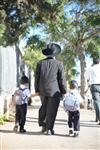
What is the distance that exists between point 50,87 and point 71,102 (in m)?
0.59

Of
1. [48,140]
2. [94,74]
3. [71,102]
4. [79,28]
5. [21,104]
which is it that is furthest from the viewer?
[79,28]

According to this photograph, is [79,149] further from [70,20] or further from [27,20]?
[70,20]

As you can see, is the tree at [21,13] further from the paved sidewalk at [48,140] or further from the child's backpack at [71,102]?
the paved sidewalk at [48,140]

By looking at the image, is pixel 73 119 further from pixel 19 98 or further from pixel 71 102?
pixel 19 98

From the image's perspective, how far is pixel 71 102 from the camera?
450 inches

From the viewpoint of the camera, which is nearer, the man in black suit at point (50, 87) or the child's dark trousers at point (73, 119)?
the man in black suit at point (50, 87)

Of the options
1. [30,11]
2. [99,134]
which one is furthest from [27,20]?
[99,134]

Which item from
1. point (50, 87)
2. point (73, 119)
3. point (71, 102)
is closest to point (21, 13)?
point (50, 87)

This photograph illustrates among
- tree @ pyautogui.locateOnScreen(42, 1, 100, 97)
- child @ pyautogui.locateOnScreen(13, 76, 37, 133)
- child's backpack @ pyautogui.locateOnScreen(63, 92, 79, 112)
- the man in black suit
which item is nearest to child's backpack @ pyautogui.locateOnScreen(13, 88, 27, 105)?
child @ pyautogui.locateOnScreen(13, 76, 37, 133)

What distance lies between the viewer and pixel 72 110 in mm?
11422

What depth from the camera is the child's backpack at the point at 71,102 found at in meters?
11.4

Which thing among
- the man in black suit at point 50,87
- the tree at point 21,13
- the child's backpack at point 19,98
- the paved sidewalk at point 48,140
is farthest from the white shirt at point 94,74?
the man in black suit at point 50,87

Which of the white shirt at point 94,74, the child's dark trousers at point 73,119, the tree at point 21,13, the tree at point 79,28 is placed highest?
the tree at point 79,28

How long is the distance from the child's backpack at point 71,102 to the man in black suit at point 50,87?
0.26 meters
